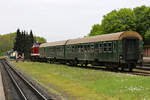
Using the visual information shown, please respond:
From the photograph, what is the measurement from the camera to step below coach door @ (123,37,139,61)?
20.9 meters

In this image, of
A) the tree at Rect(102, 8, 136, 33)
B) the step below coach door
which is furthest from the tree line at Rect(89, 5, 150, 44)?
the step below coach door

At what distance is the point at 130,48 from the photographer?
2128 centimetres

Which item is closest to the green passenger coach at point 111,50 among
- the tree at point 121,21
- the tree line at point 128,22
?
the tree at point 121,21

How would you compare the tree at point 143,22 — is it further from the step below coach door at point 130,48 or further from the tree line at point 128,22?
the step below coach door at point 130,48

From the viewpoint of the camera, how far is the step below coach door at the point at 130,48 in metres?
20.9

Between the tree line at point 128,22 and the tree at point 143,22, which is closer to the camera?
the tree line at point 128,22

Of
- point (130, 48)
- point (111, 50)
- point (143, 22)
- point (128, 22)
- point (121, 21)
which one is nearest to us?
point (130, 48)

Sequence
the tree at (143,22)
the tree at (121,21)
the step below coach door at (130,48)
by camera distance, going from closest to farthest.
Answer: the step below coach door at (130,48) → the tree at (121,21) → the tree at (143,22)

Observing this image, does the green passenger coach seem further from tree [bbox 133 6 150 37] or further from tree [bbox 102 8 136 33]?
tree [bbox 133 6 150 37]

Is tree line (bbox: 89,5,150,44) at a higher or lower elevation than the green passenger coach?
higher

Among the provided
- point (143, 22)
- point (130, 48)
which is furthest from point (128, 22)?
point (130, 48)

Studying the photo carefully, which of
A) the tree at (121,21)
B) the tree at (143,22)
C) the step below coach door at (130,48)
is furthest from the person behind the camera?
the tree at (143,22)

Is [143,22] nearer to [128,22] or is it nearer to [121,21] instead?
[128,22]

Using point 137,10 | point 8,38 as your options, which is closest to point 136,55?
point 137,10
